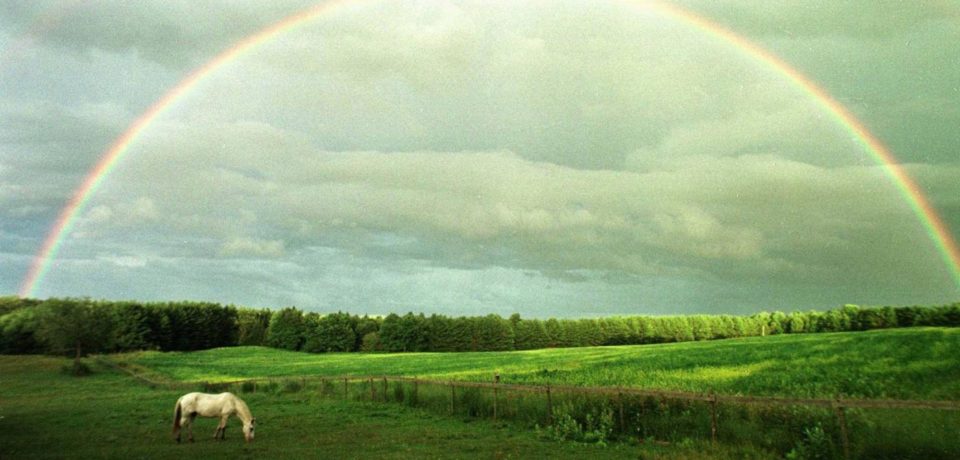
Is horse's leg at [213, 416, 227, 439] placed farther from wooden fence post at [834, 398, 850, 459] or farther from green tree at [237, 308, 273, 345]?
green tree at [237, 308, 273, 345]

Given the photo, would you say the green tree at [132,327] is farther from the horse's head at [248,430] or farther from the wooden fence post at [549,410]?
the wooden fence post at [549,410]

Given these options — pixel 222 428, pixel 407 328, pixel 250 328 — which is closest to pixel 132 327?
pixel 250 328

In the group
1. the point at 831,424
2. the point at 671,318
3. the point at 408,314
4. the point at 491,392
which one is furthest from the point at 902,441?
the point at 671,318

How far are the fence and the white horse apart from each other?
26.7ft

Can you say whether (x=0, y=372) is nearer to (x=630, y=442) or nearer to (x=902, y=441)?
(x=630, y=442)

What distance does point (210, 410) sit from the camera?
20.6m

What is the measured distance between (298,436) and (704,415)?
1260cm

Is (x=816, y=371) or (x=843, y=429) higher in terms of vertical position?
(x=816, y=371)

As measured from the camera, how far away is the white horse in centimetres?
2002

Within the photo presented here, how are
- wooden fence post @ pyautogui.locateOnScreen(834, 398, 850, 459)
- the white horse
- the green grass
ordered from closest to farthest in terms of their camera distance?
wooden fence post @ pyautogui.locateOnScreen(834, 398, 850, 459) → the white horse → the green grass

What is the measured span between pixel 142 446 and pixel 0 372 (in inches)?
2121

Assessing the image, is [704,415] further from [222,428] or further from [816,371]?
[222,428]

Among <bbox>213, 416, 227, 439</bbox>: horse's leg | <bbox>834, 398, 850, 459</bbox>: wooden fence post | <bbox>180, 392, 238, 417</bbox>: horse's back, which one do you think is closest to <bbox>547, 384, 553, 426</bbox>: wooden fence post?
<bbox>834, 398, 850, 459</bbox>: wooden fence post

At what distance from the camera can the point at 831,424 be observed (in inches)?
580
